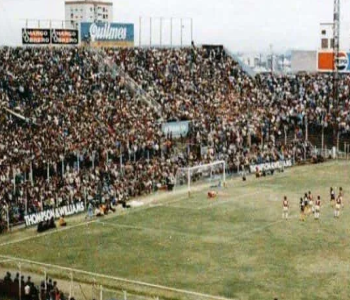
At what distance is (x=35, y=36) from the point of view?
218 feet

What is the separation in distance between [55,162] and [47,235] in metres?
9.47

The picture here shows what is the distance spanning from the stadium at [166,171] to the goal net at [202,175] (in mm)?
119

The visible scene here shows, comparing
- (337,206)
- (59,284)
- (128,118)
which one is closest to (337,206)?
A: (337,206)

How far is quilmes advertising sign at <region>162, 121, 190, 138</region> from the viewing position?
61.7 metres

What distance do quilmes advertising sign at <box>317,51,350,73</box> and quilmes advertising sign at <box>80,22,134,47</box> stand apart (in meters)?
20.5

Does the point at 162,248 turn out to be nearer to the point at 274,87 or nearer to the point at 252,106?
the point at 252,106

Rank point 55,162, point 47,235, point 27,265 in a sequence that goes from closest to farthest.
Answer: point 27,265, point 47,235, point 55,162

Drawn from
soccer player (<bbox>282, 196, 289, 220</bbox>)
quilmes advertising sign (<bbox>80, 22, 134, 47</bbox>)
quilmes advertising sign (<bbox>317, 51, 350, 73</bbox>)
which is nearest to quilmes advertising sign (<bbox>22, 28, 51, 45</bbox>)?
quilmes advertising sign (<bbox>80, 22, 134, 47</bbox>)

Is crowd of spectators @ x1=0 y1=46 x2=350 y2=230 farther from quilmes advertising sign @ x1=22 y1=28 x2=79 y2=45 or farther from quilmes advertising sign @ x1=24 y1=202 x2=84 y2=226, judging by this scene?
quilmes advertising sign @ x1=22 y1=28 x2=79 y2=45

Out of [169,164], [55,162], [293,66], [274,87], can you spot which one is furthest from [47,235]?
[293,66]

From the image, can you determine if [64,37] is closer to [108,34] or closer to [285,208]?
[108,34]

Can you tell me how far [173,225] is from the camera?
42.1 metres

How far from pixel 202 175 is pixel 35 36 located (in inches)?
802

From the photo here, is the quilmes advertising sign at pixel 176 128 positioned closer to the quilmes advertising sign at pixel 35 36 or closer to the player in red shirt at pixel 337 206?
the quilmes advertising sign at pixel 35 36
